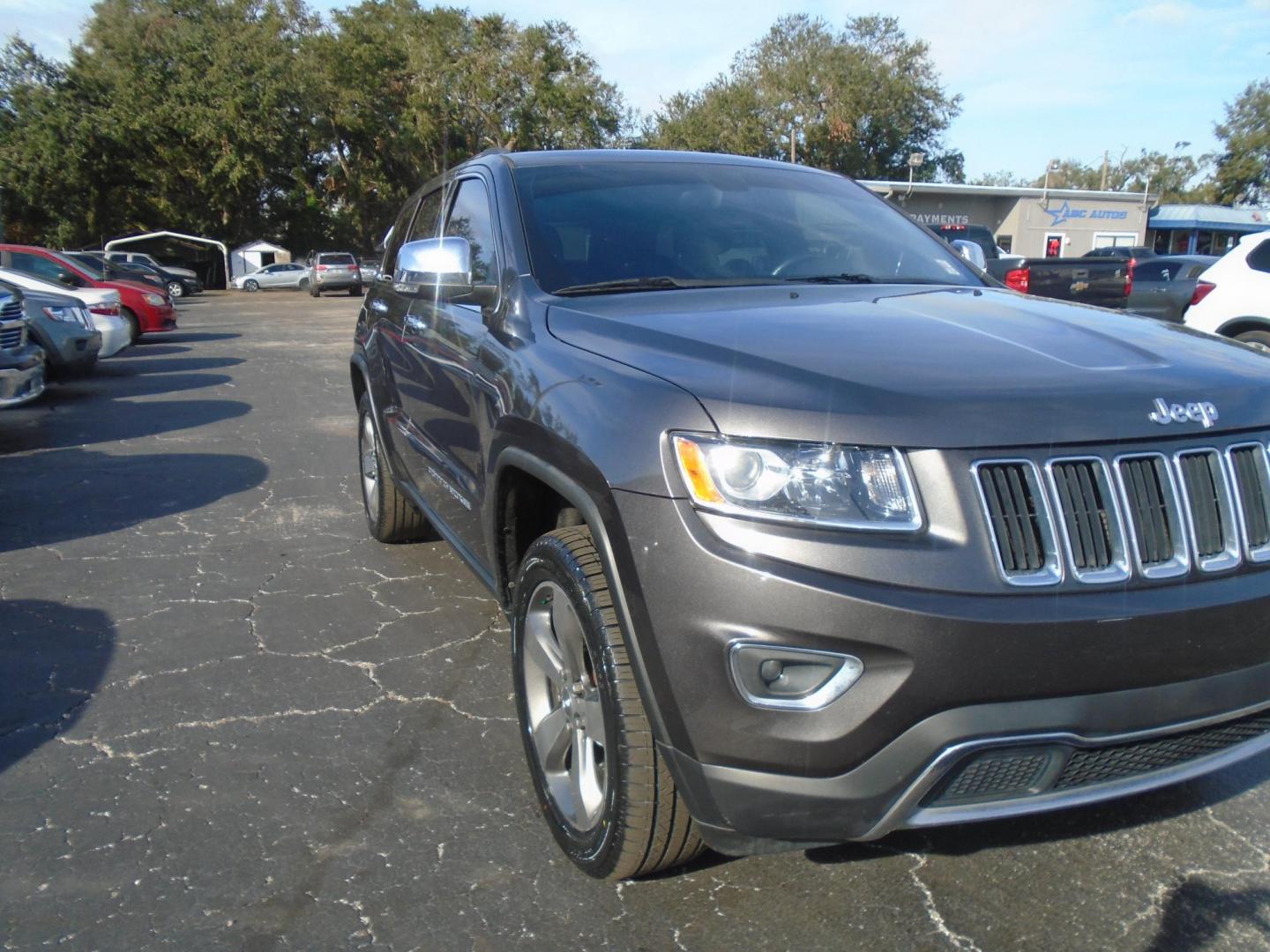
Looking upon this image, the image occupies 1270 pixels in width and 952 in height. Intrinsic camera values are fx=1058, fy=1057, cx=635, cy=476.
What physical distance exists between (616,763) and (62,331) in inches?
472

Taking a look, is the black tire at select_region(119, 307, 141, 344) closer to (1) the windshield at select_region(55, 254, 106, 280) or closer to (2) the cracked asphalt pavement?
(1) the windshield at select_region(55, 254, 106, 280)

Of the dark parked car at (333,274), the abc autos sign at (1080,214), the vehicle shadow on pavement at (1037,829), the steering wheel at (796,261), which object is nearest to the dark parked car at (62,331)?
the steering wheel at (796,261)

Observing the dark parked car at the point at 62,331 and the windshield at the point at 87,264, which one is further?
the windshield at the point at 87,264

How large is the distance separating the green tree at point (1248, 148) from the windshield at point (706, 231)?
70.3 meters

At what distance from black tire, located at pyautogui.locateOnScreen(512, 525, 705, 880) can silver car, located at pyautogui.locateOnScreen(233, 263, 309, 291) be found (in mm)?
44369

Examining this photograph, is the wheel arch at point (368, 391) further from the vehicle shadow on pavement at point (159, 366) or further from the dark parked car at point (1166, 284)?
the dark parked car at point (1166, 284)

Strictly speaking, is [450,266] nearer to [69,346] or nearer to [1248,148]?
[69,346]

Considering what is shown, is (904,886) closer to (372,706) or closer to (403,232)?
(372,706)

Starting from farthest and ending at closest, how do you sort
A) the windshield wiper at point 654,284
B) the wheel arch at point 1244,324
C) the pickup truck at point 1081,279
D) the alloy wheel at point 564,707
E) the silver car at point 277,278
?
1. the silver car at point 277,278
2. the pickup truck at point 1081,279
3. the wheel arch at point 1244,324
4. the windshield wiper at point 654,284
5. the alloy wheel at point 564,707

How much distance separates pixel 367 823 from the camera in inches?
115

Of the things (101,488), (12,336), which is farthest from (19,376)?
(101,488)

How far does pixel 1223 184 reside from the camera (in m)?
65.0

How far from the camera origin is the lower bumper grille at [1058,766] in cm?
204

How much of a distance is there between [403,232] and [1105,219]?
166ft
